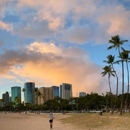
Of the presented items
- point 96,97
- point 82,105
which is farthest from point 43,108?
point 96,97

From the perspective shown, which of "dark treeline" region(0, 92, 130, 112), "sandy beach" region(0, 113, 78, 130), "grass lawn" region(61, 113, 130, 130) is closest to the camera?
"grass lawn" region(61, 113, 130, 130)

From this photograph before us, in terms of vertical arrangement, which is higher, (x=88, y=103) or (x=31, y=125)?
(x=31, y=125)

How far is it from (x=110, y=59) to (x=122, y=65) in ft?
34.4

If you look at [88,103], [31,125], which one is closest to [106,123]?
[31,125]

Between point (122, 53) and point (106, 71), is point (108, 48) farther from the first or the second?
point (106, 71)

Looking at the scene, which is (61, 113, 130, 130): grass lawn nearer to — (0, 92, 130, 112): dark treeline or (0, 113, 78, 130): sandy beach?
(0, 113, 78, 130): sandy beach

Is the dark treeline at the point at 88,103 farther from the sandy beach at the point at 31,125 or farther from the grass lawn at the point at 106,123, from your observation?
the grass lawn at the point at 106,123

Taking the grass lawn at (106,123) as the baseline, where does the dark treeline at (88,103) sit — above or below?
below

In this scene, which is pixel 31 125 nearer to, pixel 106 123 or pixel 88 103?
pixel 106 123

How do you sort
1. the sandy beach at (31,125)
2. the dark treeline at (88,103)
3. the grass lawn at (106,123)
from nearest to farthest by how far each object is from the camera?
1. the grass lawn at (106,123)
2. the sandy beach at (31,125)
3. the dark treeline at (88,103)

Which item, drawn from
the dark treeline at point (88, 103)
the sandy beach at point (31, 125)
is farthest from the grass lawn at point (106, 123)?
the dark treeline at point (88, 103)

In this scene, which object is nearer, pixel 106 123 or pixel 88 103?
pixel 106 123

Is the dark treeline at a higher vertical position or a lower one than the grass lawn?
lower

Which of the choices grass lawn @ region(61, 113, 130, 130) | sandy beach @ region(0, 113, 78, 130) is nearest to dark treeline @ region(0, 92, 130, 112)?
sandy beach @ region(0, 113, 78, 130)
